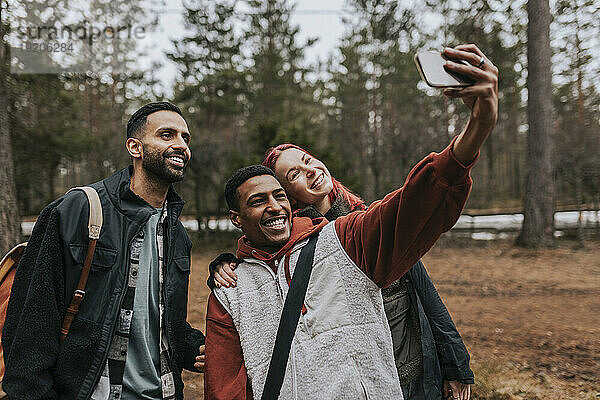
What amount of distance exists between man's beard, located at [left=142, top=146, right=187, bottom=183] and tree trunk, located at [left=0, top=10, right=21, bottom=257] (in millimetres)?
7388

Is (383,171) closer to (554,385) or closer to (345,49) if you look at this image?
(345,49)

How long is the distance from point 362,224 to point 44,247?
1401 millimetres

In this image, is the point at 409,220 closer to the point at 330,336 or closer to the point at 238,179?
the point at 330,336

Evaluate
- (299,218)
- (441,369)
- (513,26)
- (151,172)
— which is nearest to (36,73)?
(151,172)

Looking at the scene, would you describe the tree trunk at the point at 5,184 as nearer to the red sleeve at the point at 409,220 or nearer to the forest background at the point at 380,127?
the forest background at the point at 380,127

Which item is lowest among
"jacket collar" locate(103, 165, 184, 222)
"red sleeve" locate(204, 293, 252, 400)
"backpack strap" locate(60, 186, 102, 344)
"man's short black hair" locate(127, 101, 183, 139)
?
"red sleeve" locate(204, 293, 252, 400)

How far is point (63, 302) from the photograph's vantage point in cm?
207

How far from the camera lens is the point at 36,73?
10312mm

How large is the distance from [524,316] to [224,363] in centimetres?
723

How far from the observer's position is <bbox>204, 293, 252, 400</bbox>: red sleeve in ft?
6.61

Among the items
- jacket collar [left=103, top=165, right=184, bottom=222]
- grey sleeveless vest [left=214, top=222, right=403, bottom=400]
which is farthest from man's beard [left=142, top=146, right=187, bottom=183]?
grey sleeveless vest [left=214, top=222, right=403, bottom=400]

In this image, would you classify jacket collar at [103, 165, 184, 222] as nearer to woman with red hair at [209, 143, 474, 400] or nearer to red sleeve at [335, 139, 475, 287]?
woman with red hair at [209, 143, 474, 400]

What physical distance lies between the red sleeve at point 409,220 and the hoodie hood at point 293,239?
0.53 feet

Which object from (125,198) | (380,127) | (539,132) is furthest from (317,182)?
(380,127)
